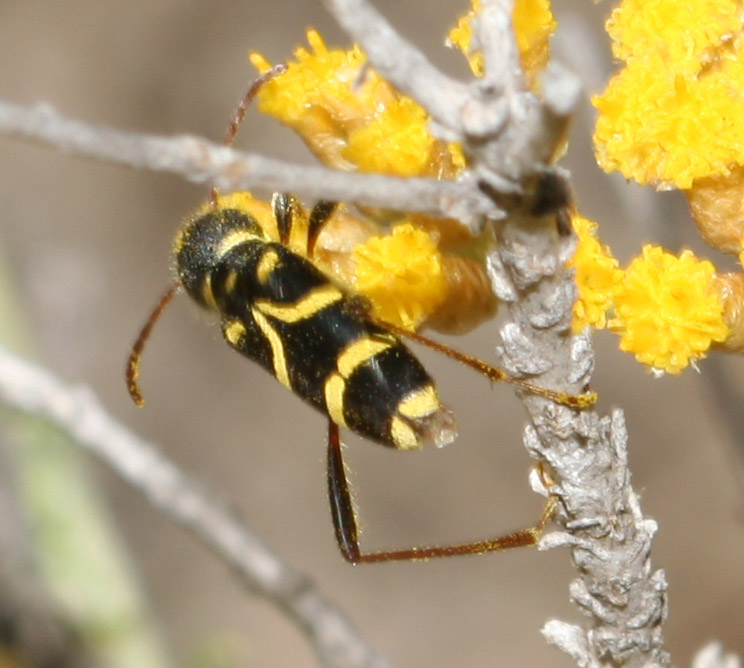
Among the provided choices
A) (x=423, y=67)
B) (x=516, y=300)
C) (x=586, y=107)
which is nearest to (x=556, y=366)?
(x=516, y=300)

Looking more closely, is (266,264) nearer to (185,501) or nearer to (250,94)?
(250,94)

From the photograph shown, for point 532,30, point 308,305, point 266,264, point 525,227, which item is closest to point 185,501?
point 308,305

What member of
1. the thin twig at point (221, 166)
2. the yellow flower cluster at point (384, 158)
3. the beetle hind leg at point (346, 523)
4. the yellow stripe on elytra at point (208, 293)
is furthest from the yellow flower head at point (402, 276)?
the thin twig at point (221, 166)

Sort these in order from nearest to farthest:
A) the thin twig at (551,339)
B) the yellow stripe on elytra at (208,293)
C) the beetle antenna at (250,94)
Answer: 1. the thin twig at (551,339)
2. the beetle antenna at (250,94)
3. the yellow stripe on elytra at (208,293)

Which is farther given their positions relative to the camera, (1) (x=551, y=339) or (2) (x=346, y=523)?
(2) (x=346, y=523)

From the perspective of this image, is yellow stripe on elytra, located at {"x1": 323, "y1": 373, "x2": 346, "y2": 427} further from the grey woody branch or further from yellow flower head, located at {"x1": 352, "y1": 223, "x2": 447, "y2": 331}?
the grey woody branch

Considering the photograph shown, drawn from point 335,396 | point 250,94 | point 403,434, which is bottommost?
point 403,434

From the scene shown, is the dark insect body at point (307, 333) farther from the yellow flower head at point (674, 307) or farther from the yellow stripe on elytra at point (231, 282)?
the yellow flower head at point (674, 307)
